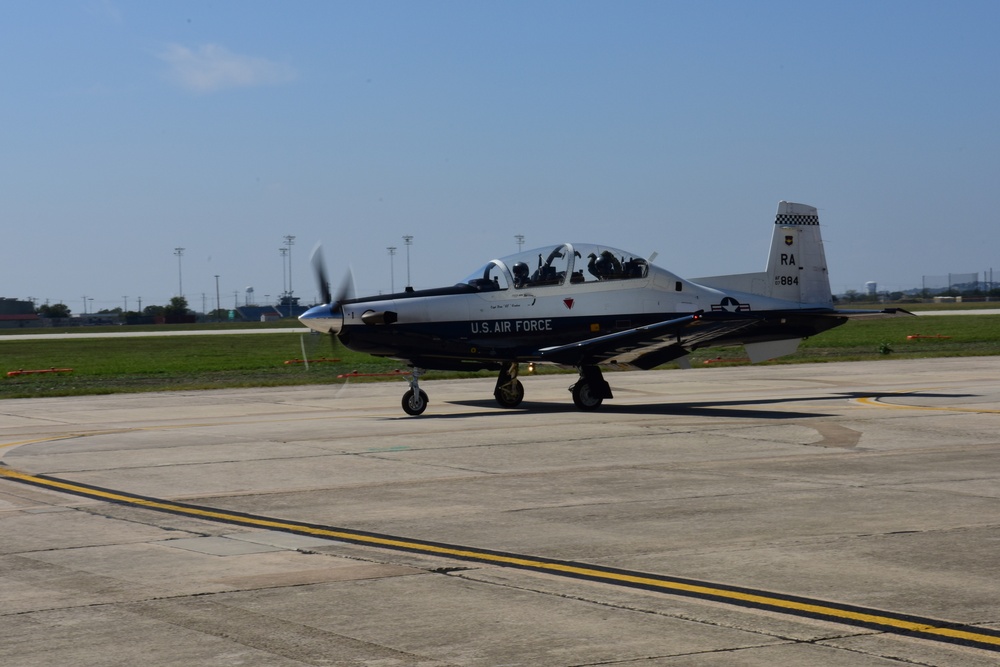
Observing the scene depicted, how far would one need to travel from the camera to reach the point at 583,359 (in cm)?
2164

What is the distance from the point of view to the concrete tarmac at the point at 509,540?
660 centimetres

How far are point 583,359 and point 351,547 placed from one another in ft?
41.1

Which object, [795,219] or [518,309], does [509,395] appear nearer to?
[518,309]

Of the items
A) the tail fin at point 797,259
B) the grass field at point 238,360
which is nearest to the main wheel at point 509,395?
the grass field at point 238,360

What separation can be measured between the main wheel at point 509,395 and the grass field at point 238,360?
3.75 metres

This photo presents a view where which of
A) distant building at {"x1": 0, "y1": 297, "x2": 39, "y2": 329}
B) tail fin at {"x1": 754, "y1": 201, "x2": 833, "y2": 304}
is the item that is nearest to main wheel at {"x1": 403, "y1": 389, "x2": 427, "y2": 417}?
tail fin at {"x1": 754, "y1": 201, "x2": 833, "y2": 304}

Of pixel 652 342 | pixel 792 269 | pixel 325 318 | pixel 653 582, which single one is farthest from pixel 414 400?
pixel 653 582

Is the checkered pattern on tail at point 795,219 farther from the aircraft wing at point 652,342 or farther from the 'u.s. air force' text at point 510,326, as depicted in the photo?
the 'u.s. air force' text at point 510,326

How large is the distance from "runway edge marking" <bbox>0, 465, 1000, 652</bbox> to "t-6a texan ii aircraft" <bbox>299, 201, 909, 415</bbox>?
9.20 meters

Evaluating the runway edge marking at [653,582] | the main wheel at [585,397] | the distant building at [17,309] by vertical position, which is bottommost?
the runway edge marking at [653,582]

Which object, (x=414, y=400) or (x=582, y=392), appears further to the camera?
(x=582, y=392)

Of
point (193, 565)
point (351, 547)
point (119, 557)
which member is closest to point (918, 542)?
point (351, 547)

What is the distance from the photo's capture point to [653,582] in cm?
800

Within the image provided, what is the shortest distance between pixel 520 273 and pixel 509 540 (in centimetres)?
1280
